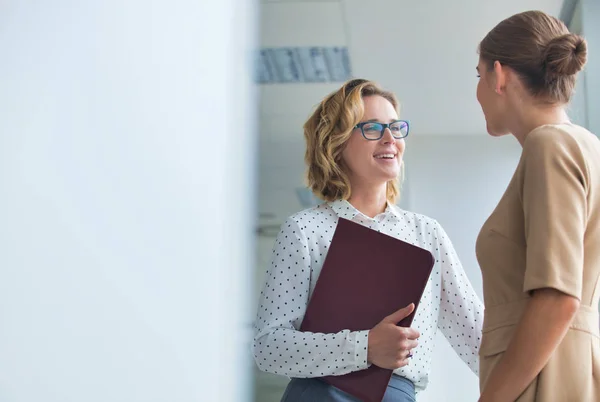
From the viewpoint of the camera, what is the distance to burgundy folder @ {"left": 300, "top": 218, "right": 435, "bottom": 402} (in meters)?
1.34

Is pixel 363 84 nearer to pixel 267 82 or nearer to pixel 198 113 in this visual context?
pixel 198 113

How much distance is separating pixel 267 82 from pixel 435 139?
3.64 feet

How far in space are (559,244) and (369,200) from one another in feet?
2.28

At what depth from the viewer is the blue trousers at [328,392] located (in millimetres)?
1421

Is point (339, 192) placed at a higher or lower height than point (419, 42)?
lower

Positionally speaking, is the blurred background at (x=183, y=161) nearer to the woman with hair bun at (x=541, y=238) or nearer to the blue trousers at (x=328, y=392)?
the blue trousers at (x=328, y=392)

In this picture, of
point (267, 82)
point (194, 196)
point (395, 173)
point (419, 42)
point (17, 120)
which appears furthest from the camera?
point (267, 82)

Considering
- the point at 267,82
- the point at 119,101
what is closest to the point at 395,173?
the point at 119,101

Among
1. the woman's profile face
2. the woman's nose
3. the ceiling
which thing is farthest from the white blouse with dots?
the ceiling

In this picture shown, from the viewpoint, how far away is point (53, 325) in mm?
1198

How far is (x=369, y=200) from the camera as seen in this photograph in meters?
1.68

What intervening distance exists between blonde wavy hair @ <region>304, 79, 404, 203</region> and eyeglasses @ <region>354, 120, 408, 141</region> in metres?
0.03

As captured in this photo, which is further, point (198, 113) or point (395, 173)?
point (198, 113)

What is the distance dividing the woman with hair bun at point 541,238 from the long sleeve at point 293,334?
29 cm
